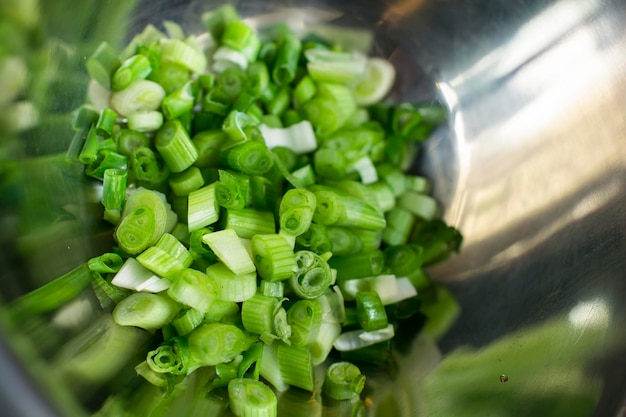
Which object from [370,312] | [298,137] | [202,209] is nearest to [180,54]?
[298,137]

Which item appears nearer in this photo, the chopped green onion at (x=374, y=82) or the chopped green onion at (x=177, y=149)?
the chopped green onion at (x=177, y=149)

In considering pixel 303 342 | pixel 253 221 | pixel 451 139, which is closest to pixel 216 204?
pixel 253 221

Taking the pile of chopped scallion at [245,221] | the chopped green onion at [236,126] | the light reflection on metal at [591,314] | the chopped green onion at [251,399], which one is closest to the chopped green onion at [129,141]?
the pile of chopped scallion at [245,221]

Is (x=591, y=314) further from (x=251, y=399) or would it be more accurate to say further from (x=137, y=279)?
(x=137, y=279)

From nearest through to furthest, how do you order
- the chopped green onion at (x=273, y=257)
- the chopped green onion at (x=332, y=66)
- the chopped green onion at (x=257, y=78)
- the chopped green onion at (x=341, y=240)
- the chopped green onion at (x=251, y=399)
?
the chopped green onion at (x=251, y=399)
the chopped green onion at (x=273, y=257)
the chopped green onion at (x=341, y=240)
the chopped green onion at (x=257, y=78)
the chopped green onion at (x=332, y=66)

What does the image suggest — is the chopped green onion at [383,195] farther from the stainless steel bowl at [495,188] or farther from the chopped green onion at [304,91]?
the chopped green onion at [304,91]

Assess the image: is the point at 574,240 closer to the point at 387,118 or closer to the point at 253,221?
the point at 387,118

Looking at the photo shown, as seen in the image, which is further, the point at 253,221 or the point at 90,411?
the point at 253,221
